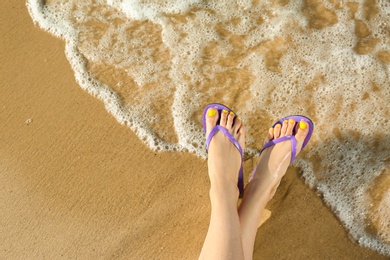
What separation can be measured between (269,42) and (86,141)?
4.37 ft

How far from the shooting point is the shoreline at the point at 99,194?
2.24 metres

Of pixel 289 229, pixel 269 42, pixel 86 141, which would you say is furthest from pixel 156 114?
pixel 289 229

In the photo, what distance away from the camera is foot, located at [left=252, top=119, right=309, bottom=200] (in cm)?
223

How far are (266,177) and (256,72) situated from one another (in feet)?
2.28

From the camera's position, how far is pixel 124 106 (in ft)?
8.05

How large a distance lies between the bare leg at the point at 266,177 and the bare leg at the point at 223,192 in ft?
0.32

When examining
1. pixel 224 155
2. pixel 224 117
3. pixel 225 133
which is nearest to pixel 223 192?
pixel 224 155

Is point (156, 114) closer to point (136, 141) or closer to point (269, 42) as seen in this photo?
point (136, 141)

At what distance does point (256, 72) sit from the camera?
2.50 meters

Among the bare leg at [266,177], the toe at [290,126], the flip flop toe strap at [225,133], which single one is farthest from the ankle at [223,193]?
the toe at [290,126]

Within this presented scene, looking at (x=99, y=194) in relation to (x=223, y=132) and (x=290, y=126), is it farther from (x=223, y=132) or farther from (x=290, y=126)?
(x=290, y=126)

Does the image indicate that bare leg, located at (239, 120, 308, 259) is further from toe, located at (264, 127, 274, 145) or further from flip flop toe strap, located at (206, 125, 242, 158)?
flip flop toe strap, located at (206, 125, 242, 158)

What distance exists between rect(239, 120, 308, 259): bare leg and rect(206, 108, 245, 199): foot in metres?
0.10

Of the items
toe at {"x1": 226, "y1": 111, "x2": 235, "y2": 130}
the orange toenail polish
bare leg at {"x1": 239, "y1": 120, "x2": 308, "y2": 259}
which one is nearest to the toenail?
bare leg at {"x1": 239, "y1": 120, "x2": 308, "y2": 259}
